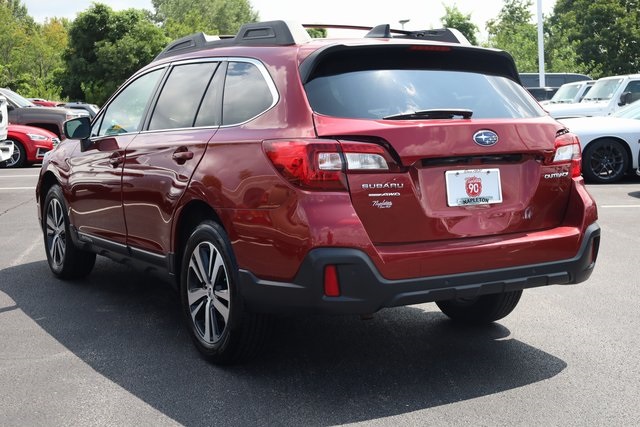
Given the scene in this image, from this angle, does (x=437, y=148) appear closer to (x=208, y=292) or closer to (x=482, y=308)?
(x=208, y=292)

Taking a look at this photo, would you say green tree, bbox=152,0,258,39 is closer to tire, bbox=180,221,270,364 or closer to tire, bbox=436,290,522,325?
tire, bbox=436,290,522,325

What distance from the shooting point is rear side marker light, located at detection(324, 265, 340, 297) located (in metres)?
4.11

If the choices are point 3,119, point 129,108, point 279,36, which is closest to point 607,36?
point 3,119

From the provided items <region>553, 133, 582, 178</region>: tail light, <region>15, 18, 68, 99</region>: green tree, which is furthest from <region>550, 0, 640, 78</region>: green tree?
<region>553, 133, 582, 178</region>: tail light

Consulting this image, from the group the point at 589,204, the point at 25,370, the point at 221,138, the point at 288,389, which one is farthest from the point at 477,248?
the point at 25,370

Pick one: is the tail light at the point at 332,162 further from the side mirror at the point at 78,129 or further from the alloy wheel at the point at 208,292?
the side mirror at the point at 78,129

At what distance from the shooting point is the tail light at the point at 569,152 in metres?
4.70

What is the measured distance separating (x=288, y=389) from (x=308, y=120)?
51.8 inches

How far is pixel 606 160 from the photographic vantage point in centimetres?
1512

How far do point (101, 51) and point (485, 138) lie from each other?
55.2 m

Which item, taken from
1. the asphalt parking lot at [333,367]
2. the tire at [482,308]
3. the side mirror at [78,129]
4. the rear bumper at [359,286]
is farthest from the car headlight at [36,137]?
the rear bumper at [359,286]

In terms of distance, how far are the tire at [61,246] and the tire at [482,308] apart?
120 inches

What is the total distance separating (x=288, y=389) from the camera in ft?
14.7

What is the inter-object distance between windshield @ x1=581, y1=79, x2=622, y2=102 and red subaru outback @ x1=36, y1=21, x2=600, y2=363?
55.9ft
